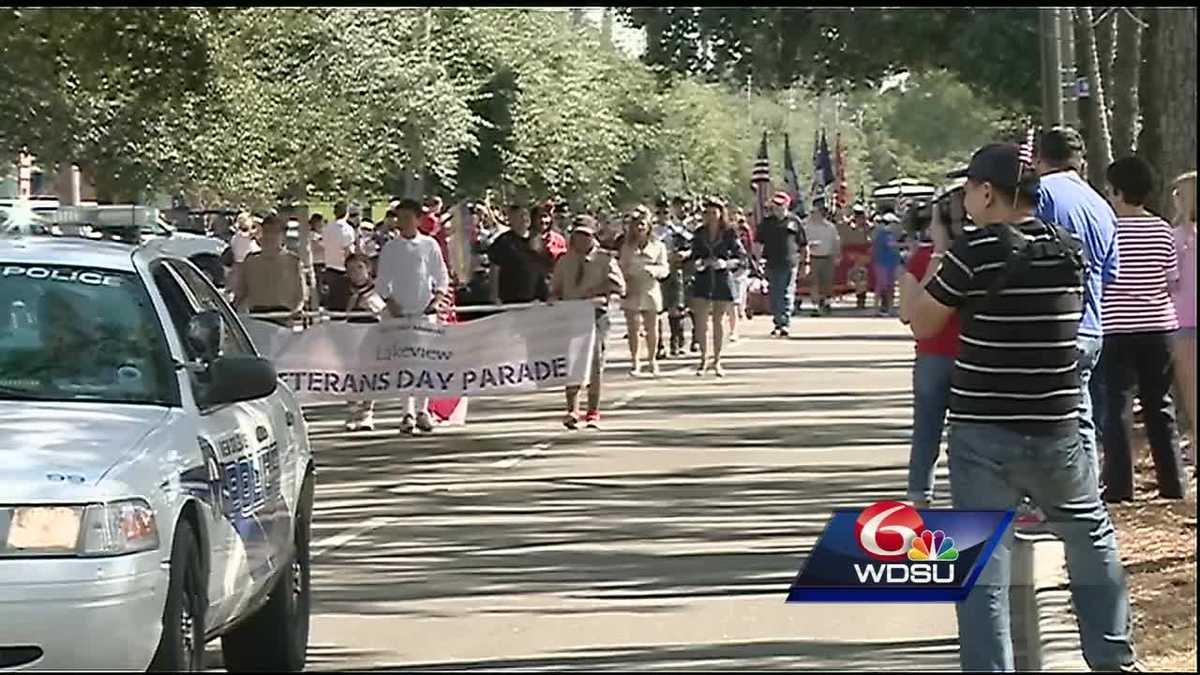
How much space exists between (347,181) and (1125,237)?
28.2 m

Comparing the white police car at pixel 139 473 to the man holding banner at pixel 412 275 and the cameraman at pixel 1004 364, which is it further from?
the man holding banner at pixel 412 275

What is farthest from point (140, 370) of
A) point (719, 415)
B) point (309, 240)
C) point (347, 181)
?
point (347, 181)

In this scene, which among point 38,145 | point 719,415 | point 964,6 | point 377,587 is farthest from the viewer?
point 38,145

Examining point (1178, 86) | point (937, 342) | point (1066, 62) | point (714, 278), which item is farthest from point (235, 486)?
point (714, 278)

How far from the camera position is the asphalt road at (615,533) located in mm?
9891

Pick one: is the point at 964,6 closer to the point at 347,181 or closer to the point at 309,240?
the point at 309,240

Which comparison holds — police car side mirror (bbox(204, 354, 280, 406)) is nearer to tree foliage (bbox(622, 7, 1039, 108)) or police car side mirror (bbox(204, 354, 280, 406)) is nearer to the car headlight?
the car headlight

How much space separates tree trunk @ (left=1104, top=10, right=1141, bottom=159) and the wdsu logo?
1018cm

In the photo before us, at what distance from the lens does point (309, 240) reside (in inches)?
1190

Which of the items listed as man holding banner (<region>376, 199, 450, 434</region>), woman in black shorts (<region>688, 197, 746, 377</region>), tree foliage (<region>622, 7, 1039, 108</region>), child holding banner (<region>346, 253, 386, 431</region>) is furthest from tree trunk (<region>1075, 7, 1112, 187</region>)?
woman in black shorts (<region>688, 197, 746, 377</region>)

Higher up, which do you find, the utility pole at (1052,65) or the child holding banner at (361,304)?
the utility pole at (1052,65)

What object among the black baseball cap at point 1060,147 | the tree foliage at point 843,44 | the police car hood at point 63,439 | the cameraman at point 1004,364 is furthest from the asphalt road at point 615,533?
the tree foliage at point 843,44

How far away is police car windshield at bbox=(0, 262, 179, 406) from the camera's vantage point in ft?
27.0

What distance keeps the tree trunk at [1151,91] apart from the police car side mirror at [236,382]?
25.1 feet
